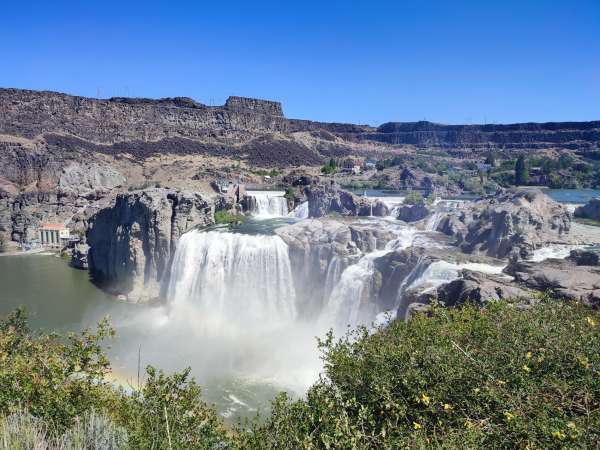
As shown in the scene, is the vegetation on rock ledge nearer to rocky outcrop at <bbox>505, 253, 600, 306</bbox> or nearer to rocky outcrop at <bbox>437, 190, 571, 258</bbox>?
rocky outcrop at <bbox>505, 253, 600, 306</bbox>

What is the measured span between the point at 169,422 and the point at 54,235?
135 feet

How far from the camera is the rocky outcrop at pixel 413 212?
31.9m

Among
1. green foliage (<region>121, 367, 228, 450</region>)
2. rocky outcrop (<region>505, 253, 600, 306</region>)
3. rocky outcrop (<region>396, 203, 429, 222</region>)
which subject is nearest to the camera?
green foliage (<region>121, 367, 228, 450</region>)

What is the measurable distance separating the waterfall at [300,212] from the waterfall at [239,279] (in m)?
13.2

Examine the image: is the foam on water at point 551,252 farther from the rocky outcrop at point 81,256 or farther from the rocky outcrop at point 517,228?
the rocky outcrop at point 81,256

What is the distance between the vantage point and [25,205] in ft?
148

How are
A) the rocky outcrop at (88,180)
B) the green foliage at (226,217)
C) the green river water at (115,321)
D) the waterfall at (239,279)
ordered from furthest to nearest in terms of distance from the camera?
the rocky outcrop at (88,180)
the green foliage at (226,217)
the waterfall at (239,279)
the green river water at (115,321)

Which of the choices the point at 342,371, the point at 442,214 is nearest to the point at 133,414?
the point at 342,371

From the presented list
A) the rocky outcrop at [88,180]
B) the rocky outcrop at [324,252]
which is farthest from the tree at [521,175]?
the rocky outcrop at [88,180]

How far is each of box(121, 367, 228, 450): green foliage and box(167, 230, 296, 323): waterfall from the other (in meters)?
17.0

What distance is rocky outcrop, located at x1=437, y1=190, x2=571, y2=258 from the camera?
21.4 metres

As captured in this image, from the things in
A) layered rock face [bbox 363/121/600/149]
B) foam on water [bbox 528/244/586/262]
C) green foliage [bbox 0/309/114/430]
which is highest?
layered rock face [bbox 363/121/600/149]

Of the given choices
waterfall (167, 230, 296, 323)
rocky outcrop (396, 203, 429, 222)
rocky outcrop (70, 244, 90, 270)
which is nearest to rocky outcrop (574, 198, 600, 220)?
rocky outcrop (396, 203, 429, 222)

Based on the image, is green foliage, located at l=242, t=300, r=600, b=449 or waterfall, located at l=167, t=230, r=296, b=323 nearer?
green foliage, located at l=242, t=300, r=600, b=449
